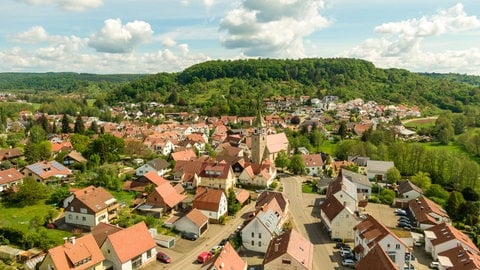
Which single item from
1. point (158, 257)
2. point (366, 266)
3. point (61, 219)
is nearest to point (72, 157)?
point (61, 219)

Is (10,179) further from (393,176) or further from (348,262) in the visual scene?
(393,176)

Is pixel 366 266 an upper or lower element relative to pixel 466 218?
upper

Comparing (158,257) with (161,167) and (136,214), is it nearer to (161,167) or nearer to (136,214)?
(136,214)

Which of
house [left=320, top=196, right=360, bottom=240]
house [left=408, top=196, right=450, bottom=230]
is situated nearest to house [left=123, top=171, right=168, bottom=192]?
house [left=320, top=196, right=360, bottom=240]

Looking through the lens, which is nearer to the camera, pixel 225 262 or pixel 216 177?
pixel 225 262

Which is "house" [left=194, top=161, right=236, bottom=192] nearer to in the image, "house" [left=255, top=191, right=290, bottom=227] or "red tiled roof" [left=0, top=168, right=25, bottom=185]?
"house" [left=255, top=191, right=290, bottom=227]

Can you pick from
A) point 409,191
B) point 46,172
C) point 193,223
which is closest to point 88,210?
point 193,223

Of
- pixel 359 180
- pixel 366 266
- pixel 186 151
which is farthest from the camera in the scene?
pixel 186 151
